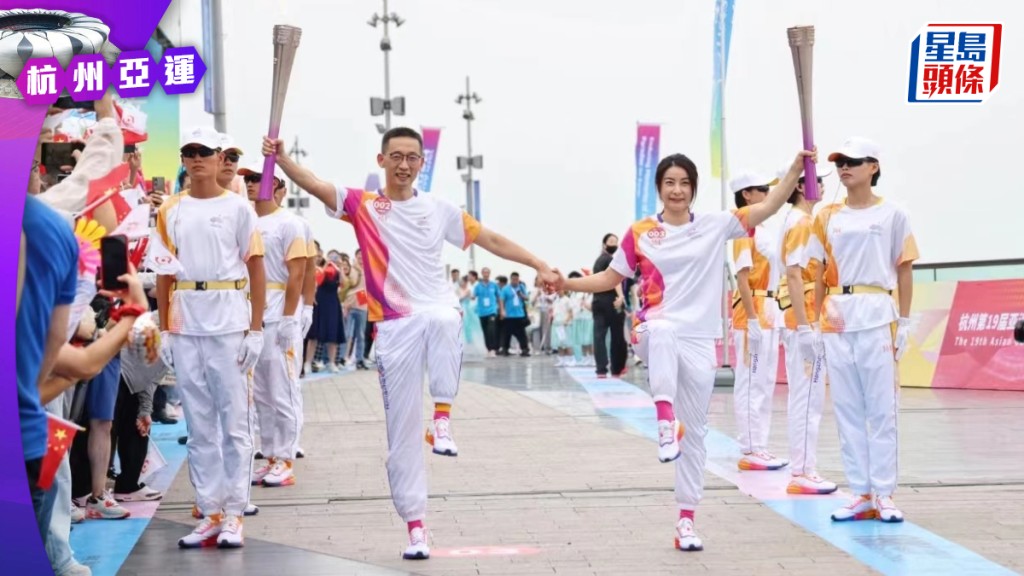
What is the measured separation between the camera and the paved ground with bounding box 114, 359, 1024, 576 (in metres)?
6.33

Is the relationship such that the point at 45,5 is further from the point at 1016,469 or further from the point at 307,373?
the point at 307,373

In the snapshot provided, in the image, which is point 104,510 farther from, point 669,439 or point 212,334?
point 669,439

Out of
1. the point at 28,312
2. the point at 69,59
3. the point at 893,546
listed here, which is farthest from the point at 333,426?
the point at 28,312

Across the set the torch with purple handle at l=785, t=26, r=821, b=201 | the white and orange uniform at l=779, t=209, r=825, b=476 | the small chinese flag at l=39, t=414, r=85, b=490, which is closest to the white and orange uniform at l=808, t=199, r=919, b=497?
the white and orange uniform at l=779, t=209, r=825, b=476

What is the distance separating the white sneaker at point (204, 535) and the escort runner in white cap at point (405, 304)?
999 mm

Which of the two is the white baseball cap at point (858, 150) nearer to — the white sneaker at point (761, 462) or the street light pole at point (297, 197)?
the white sneaker at point (761, 462)

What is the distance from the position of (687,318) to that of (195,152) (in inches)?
104

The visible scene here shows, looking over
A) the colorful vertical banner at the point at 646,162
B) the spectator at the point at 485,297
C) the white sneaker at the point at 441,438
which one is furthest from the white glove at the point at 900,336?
the spectator at the point at 485,297

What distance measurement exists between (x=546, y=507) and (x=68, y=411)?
9.01 feet

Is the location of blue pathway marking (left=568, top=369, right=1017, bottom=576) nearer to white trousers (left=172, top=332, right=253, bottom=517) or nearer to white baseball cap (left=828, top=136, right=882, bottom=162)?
white baseball cap (left=828, top=136, right=882, bottom=162)

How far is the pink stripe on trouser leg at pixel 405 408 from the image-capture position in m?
6.58

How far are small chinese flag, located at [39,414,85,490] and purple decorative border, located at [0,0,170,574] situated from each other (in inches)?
3.4

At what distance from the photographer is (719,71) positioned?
700 inches

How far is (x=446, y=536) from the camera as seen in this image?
23.1 ft
